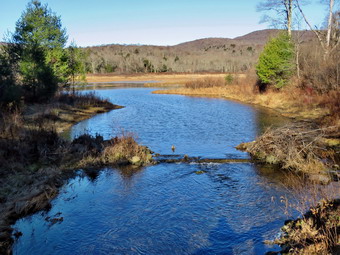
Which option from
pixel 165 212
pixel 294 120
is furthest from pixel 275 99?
pixel 165 212

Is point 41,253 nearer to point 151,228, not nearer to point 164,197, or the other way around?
point 151,228

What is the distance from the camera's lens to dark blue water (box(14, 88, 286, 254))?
25.6 feet

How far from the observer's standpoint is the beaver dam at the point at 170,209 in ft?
25.7

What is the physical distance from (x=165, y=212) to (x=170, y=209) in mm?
251

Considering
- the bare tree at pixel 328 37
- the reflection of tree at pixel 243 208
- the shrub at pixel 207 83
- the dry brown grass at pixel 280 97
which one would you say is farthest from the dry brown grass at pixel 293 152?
the shrub at pixel 207 83

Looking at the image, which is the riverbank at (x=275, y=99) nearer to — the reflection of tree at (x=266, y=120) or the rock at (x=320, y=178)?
the reflection of tree at (x=266, y=120)

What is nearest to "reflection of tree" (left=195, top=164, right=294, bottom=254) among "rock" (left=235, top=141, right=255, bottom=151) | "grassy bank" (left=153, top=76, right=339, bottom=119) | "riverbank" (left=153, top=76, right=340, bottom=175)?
"riverbank" (left=153, top=76, right=340, bottom=175)

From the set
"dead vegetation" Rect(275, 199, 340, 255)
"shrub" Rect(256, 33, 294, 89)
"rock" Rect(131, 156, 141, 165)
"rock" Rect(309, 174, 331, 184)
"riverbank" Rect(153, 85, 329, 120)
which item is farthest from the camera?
"shrub" Rect(256, 33, 294, 89)

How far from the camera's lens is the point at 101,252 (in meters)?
7.50

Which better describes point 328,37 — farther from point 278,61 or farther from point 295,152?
point 295,152

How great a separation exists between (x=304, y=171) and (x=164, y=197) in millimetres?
5591

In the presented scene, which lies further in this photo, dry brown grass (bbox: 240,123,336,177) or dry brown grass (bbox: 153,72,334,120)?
dry brown grass (bbox: 153,72,334,120)

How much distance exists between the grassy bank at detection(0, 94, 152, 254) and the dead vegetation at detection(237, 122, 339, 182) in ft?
16.6

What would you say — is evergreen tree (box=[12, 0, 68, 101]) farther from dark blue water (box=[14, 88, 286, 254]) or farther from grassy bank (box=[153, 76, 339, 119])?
grassy bank (box=[153, 76, 339, 119])
